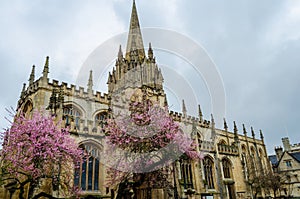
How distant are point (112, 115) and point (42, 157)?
→ 5.08 metres

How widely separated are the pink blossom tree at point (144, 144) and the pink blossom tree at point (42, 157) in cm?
265

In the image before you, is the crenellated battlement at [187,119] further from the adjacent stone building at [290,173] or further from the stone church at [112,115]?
the adjacent stone building at [290,173]

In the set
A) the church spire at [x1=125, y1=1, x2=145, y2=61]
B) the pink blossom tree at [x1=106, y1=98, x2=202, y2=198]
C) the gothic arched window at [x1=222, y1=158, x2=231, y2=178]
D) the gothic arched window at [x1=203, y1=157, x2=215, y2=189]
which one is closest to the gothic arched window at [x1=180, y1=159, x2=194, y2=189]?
the gothic arched window at [x1=203, y1=157, x2=215, y2=189]

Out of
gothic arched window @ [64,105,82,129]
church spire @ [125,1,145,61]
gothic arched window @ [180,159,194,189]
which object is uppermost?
church spire @ [125,1,145,61]

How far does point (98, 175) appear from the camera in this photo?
15.2 meters

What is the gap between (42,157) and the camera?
11.4 m

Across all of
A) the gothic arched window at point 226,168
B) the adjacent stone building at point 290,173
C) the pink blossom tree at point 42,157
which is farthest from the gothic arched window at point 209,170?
the adjacent stone building at point 290,173

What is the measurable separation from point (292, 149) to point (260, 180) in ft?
86.2

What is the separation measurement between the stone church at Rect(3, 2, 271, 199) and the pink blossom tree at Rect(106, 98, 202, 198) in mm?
1525

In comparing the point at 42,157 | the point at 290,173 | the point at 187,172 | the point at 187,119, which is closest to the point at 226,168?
the point at 187,172

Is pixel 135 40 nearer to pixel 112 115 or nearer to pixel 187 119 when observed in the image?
pixel 187 119

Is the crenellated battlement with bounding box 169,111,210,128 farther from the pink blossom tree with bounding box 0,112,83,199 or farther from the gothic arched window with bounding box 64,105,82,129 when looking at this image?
the pink blossom tree with bounding box 0,112,83,199

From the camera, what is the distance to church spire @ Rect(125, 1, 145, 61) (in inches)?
1223

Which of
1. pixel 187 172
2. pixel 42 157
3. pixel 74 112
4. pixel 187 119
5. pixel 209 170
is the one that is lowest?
pixel 187 172
